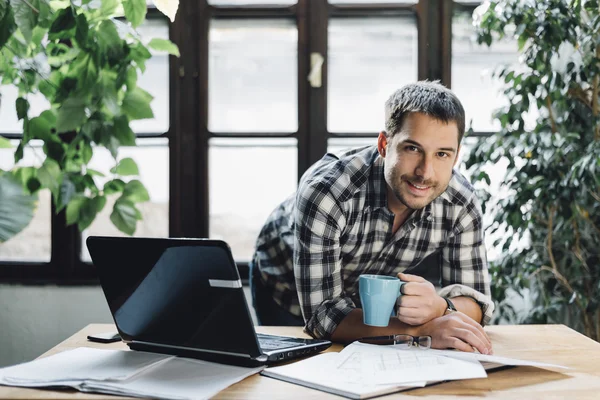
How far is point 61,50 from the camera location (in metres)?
2.19

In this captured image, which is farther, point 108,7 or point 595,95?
point 595,95

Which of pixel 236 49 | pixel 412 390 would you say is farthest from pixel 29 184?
pixel 412 390

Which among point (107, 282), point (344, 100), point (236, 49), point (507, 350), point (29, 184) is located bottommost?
point (507, 350)

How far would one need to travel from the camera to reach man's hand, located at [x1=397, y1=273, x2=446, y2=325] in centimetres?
129

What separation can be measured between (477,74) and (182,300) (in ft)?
6.67

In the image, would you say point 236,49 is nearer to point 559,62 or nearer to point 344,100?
point 344,100

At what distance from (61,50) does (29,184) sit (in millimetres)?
487

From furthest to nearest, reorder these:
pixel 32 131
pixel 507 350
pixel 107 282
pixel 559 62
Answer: pixel 559 62, pixel 32 131, pixel 507 350, pixel 107 282

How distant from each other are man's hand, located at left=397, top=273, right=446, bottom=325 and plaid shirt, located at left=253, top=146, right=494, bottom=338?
0.16m

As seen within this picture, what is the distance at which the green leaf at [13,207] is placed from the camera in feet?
7.29

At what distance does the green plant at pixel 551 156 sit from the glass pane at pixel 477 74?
1.07 feet

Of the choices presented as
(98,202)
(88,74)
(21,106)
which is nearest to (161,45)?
(88,74)

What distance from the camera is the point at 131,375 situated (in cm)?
103

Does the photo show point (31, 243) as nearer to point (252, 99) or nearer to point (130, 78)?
point (130, 78)
